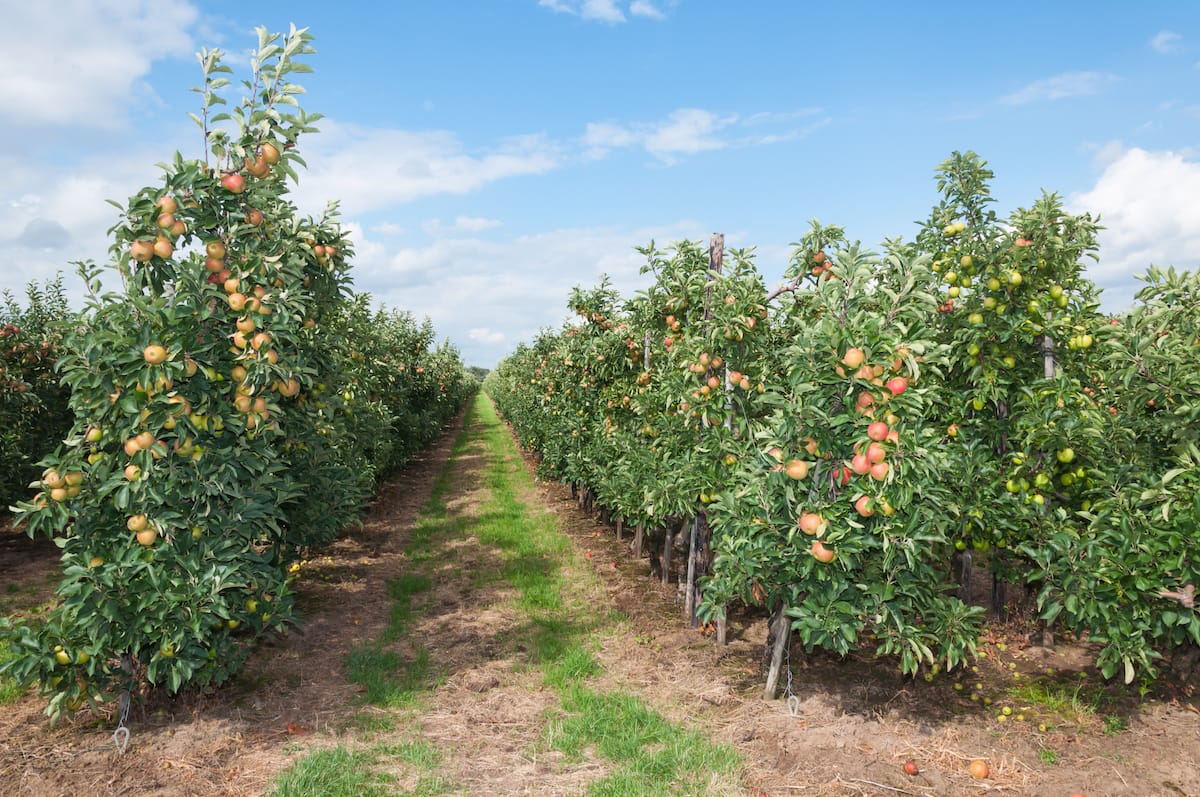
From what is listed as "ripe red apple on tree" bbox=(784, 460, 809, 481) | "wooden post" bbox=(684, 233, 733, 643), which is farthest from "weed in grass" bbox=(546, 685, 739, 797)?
"ripe red apple on tree" bbox=(784, 460, 809, 481)

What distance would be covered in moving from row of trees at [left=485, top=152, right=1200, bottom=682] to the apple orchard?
3 centimetres

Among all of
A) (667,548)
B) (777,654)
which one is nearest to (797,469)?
(777,654)

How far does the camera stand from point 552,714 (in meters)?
5.56

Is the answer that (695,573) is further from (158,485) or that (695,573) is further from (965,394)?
(158,485)

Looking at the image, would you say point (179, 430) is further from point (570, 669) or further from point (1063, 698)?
point (1063, 698)

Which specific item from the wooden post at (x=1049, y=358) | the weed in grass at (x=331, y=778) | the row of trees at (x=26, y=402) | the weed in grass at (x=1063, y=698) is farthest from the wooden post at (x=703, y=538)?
the row of trees at (x=26, y=402)

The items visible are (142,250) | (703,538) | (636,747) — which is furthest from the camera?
(703,538)

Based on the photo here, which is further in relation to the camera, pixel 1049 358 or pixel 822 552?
pixel 1049 358

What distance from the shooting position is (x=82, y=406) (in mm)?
4887

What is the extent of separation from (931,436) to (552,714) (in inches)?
150

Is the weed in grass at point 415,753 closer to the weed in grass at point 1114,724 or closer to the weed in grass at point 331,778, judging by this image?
the weed in grass at point 331,778

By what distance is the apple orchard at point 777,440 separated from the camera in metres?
4.72

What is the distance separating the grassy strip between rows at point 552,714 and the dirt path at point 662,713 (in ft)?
0.38

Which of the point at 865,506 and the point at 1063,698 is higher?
the point at 865,506
